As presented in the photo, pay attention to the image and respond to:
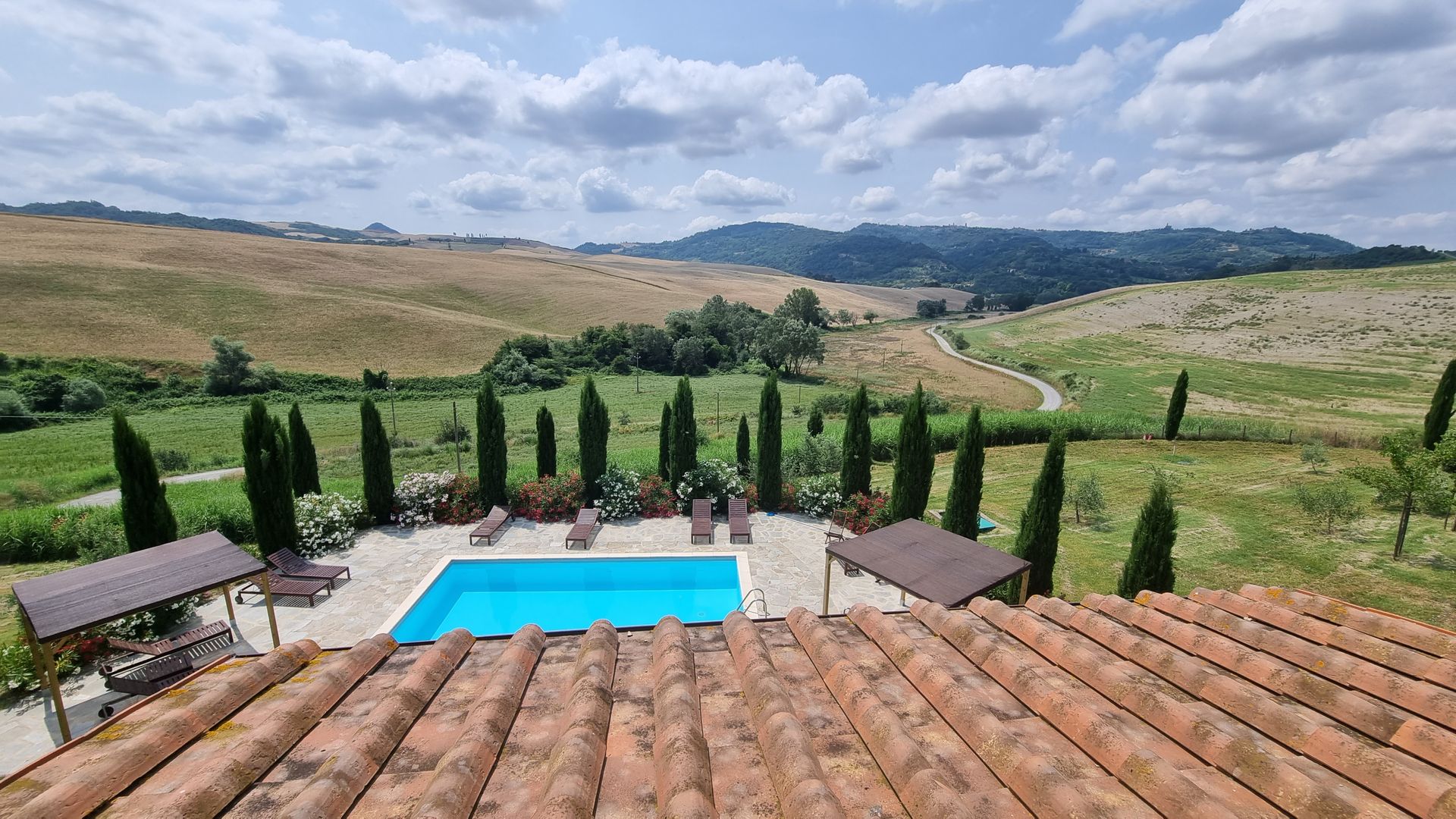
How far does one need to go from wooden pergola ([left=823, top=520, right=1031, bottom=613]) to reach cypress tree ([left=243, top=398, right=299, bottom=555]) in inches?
494

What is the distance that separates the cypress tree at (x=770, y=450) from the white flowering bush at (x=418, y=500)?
30.7 ft

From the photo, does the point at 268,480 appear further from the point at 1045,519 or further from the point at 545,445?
the point at 1045,519

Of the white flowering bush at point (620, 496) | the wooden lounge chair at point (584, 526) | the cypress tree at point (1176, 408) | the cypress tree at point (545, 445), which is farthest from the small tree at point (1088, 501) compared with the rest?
the cypress tree at point (545, 445)

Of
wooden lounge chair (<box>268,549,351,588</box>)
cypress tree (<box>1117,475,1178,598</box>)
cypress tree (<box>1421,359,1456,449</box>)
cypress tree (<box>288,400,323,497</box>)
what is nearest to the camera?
cypress tree (<box>1117,475,1178,598</box>)

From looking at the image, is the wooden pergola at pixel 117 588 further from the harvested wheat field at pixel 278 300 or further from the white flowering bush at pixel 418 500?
the harvested wheat field at pixel 278 300

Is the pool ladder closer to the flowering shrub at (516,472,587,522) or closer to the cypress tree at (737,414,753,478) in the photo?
the flowering shrub at (516,472,587,522)

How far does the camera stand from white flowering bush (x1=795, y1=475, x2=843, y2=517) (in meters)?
17.3

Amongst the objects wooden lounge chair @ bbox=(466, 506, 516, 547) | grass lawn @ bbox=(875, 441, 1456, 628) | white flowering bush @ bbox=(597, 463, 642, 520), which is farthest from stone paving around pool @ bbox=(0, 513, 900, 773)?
grass lawn @ bbox=(875, 441, 1456, 628)

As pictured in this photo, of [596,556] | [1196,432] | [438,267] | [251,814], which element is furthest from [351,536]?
[438,267]

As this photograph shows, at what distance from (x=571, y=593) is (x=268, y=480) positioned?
7.39m

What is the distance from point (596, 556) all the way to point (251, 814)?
11840 mm

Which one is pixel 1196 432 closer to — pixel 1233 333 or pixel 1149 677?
pixel 1149 677

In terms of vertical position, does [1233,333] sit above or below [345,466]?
above

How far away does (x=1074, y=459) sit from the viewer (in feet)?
83.9
